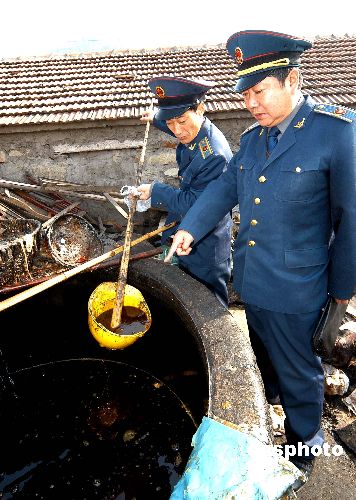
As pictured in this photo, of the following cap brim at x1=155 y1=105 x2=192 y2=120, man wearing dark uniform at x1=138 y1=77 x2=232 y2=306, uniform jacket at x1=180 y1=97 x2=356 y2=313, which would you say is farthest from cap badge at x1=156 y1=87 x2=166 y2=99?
uniform jacket at x1=180 y1=97 x2=356 y2=313

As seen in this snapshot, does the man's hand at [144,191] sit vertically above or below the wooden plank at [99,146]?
above

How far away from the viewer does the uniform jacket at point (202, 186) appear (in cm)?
322

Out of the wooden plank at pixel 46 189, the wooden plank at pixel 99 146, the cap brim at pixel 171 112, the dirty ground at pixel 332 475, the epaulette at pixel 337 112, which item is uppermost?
the epaulette at pixel 337 112

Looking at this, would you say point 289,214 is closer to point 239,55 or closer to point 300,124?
point 300,124

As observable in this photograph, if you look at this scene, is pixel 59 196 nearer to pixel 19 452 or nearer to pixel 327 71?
pixel 19 452

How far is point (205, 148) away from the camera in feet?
10.6

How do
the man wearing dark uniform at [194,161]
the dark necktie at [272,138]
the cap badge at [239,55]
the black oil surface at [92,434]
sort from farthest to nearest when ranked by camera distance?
the man wearing dark uniform at [194,161]
the black oil surface at [92,434]
the dark necktie at [272,138]
the cap badge at [239,55]

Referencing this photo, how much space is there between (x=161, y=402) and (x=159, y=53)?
7539 mm

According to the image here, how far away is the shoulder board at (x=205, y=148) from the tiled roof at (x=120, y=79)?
103 inches

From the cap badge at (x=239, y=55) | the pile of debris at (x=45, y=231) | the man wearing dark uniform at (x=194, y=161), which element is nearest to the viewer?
the cap badge at (x=239, y=55)

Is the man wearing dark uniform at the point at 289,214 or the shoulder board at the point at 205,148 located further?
the shoulder board at the point at 205,148

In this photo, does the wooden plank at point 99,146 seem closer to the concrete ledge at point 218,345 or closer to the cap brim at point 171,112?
the cap brim at point 171,112

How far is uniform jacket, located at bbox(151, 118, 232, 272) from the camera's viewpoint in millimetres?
3223

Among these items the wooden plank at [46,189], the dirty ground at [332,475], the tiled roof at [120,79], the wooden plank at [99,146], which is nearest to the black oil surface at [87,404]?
the dirty ground at [332,475]
